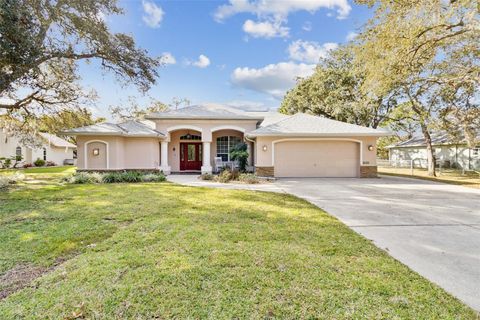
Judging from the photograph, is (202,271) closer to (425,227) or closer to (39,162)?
(425,227)

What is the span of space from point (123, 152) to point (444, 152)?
2970cm

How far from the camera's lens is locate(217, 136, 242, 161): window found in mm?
18844

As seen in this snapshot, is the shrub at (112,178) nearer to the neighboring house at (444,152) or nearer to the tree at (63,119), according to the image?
the tree at (63,119)

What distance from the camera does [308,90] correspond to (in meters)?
25.8

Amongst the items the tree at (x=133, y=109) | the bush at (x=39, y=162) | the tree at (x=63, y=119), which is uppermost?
the tree at (x=133, y=109)

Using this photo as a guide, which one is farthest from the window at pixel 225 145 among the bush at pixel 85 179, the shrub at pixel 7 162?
the shrub at pixel 7 162

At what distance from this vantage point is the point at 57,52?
11109 mm

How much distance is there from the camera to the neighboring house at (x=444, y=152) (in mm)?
23266

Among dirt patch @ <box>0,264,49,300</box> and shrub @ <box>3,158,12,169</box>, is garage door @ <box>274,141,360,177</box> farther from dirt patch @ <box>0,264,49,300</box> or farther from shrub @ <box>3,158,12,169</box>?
shrub @ <box>3,158,12,169</box>

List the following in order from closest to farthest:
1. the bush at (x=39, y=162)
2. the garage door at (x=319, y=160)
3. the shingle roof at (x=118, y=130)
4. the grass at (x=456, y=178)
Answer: the grass at (x=456, y=178)
the shingle roof at (x=118, y=130)
the garage door at (x=319, y=160)
the bush at (x=39, y=162)

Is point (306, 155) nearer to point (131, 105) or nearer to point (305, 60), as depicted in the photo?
point (305, 60)

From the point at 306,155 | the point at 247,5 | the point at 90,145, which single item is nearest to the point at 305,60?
the point at 247,5

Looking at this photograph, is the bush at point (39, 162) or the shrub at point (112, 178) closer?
the shrub at point (112, 178)

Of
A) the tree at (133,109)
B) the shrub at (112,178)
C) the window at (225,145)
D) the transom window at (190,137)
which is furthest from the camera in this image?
the tree at (133,109)
